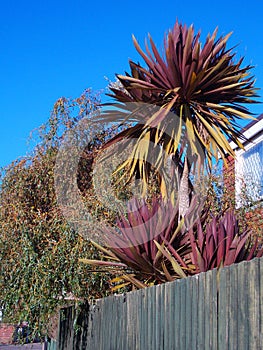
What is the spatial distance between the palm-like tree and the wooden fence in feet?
7.71

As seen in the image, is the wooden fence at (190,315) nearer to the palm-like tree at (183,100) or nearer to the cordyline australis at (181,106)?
the cordyline australis at (181,106)

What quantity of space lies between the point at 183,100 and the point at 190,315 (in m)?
4.54

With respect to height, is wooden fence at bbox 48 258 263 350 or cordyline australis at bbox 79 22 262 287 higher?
cordyline australis at bbox 79 22 262 287

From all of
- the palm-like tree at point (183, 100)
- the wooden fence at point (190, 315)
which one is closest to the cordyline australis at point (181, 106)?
the palm-like tree at point (183, 100)

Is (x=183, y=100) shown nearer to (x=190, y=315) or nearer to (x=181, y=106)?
(x=181, y=106)

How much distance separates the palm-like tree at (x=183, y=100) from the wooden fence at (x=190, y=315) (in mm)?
2351

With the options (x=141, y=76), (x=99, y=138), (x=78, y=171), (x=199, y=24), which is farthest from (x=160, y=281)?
(x=99, y=138)

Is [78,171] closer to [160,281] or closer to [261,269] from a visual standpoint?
[160,281]

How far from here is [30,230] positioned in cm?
1057

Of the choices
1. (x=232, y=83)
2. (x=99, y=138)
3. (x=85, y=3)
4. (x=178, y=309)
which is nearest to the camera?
(x=178, y=309)

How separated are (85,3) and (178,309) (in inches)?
329

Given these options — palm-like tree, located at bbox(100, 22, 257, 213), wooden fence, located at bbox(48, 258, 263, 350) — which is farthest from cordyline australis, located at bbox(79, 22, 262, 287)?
wooden fence, located at bbox(48, 258, 263, 350)

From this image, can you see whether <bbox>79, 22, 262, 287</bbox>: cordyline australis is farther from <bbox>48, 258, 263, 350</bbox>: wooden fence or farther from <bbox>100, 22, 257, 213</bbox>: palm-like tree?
<bbox>48, 258, 263, 350</bbox>: wooden fence

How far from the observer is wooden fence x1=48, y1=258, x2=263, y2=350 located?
3902mm
